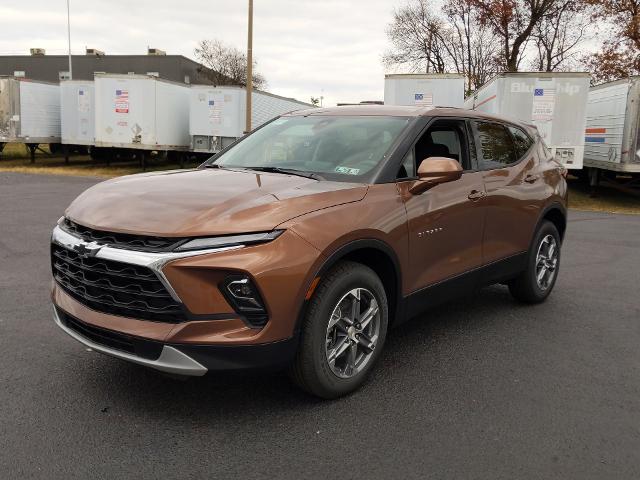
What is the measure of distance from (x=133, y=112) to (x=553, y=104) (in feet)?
43.9

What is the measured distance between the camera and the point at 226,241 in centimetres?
286

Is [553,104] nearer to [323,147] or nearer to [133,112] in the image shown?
[323,147]

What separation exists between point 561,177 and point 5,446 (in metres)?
5.13

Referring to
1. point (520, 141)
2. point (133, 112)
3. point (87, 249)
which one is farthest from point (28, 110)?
point (87, 249)

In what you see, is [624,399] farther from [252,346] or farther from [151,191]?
[151,191]

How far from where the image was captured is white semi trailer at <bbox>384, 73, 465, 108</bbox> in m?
16.0

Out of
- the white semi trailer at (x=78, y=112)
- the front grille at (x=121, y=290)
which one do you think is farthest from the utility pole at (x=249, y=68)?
the front grille at (x=121, y=290)

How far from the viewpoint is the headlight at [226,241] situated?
2.82 metres

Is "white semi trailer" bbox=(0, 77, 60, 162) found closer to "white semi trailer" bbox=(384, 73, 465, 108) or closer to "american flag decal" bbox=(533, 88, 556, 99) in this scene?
"white semi trailer" bbox=(384, 73, 465, 108)

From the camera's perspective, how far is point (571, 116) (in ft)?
47.2

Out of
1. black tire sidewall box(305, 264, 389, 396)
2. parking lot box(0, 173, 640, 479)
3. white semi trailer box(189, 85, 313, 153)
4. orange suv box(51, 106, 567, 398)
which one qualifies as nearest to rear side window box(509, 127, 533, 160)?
orange suv box(51, 106, 567, 398)

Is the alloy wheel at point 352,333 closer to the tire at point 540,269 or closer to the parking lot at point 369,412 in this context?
the parking lot at point 369,412

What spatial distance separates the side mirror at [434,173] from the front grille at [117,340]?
6.13 feet

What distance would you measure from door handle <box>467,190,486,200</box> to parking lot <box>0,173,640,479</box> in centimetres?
110
